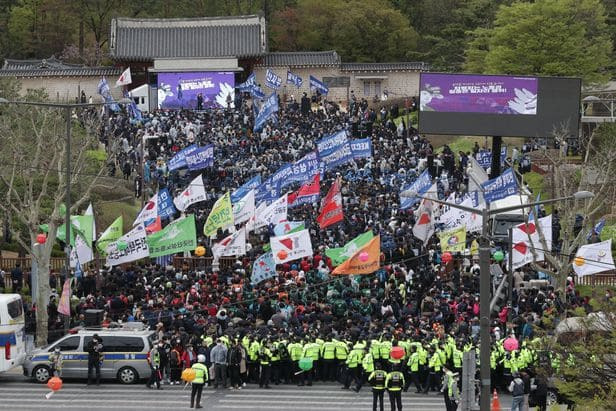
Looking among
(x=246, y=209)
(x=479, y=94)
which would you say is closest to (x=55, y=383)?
(x=246, y=209)

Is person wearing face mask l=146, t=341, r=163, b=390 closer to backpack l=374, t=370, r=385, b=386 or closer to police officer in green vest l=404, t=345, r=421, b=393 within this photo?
backpack l=374, t=370, r=385, b=386

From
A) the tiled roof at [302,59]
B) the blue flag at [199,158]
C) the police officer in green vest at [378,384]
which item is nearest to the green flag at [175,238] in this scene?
the police officer in green vest at [378,384]

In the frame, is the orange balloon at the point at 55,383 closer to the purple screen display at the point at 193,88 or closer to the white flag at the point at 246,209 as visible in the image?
the white flag at the point at 246,209

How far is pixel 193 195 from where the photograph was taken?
43.8m

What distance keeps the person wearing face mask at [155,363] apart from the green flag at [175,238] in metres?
5.58

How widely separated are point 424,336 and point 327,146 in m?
15.4

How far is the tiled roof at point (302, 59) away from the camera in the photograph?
7731cm

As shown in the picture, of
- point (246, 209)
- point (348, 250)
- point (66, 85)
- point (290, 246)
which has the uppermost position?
point (66, 85)

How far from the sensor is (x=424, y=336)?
32469mm

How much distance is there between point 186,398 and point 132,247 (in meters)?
7.36

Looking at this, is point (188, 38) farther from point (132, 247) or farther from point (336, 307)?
point (336, 307)

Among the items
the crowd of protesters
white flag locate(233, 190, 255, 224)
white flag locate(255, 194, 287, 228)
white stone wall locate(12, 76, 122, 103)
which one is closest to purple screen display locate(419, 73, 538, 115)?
the crowd of protesters

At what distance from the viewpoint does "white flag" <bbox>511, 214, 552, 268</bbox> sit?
126 ft

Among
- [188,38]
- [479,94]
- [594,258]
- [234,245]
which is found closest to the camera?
[594,258]
